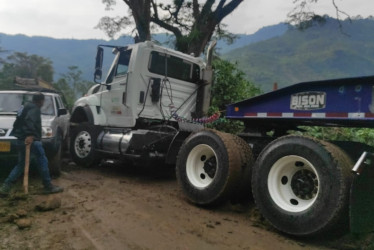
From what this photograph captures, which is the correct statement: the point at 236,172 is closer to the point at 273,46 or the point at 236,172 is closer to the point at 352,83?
the point at 352,83

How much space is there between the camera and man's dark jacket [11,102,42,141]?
545 centimetres

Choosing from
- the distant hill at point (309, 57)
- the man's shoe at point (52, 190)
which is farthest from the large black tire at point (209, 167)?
the distant hill at point (309, 57)

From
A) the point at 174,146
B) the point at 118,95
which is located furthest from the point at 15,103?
the point at 174,146

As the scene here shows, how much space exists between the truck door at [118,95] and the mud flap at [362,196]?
4.71m

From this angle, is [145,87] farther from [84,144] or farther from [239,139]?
[239,139]

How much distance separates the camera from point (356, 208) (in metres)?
3.38

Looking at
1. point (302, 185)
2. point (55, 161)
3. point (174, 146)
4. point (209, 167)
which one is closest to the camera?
point (302, 185)

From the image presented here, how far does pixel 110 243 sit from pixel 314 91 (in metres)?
2.83

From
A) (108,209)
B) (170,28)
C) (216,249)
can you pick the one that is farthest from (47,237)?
(170,28)

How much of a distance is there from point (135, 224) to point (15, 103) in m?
4.60

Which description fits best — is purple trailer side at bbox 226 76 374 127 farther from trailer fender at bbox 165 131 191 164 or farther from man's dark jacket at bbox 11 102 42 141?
man's dark jacket at bbox 11 102 42 141

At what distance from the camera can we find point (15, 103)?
A: 7.24 meters

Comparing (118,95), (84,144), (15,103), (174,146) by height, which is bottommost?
(84,144)

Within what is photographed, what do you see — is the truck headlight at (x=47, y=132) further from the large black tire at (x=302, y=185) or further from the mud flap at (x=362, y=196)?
the mud flap at (x=362, y=196)
